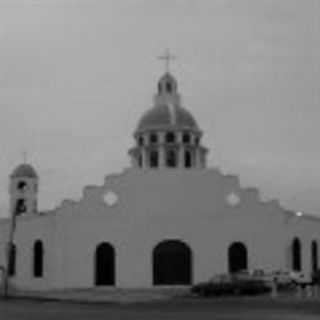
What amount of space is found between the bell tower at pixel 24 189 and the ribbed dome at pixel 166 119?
10.4 metres

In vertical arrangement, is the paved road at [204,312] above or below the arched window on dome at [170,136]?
below

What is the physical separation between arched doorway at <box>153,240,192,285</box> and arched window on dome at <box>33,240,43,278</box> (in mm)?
7165

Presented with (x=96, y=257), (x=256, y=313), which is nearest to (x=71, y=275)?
(x=96, y=257)

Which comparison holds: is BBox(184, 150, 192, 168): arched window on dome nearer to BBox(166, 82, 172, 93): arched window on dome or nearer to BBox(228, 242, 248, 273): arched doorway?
BBox(166, 82, 172, 93): arched window on dome

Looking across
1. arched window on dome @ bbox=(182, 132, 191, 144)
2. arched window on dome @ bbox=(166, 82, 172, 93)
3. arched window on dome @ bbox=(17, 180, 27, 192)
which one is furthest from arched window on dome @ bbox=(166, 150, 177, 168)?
arched window on dome @ bbox=(17, 180, 27, 192)

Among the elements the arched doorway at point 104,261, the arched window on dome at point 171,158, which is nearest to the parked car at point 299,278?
the arched doorway at point 104,261

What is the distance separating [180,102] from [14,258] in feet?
51.3

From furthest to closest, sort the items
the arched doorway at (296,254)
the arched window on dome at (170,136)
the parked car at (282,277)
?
1. the arched window on dome at (170,136)
2. the arched doorway at (296,254)
3. the parked car at (282,277)

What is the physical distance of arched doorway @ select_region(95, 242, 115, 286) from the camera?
51750 mm

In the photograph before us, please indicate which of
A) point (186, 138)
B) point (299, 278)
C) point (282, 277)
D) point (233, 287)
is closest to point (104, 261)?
point (186, 138)

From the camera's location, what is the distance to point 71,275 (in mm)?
51562

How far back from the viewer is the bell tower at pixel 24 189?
2499 inches

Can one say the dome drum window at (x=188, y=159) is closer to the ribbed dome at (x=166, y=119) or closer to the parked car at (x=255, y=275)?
the ribbed dome at (x=166, y=119)

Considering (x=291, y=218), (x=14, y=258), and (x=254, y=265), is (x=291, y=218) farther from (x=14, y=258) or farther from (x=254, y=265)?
(x=14, y=258)
